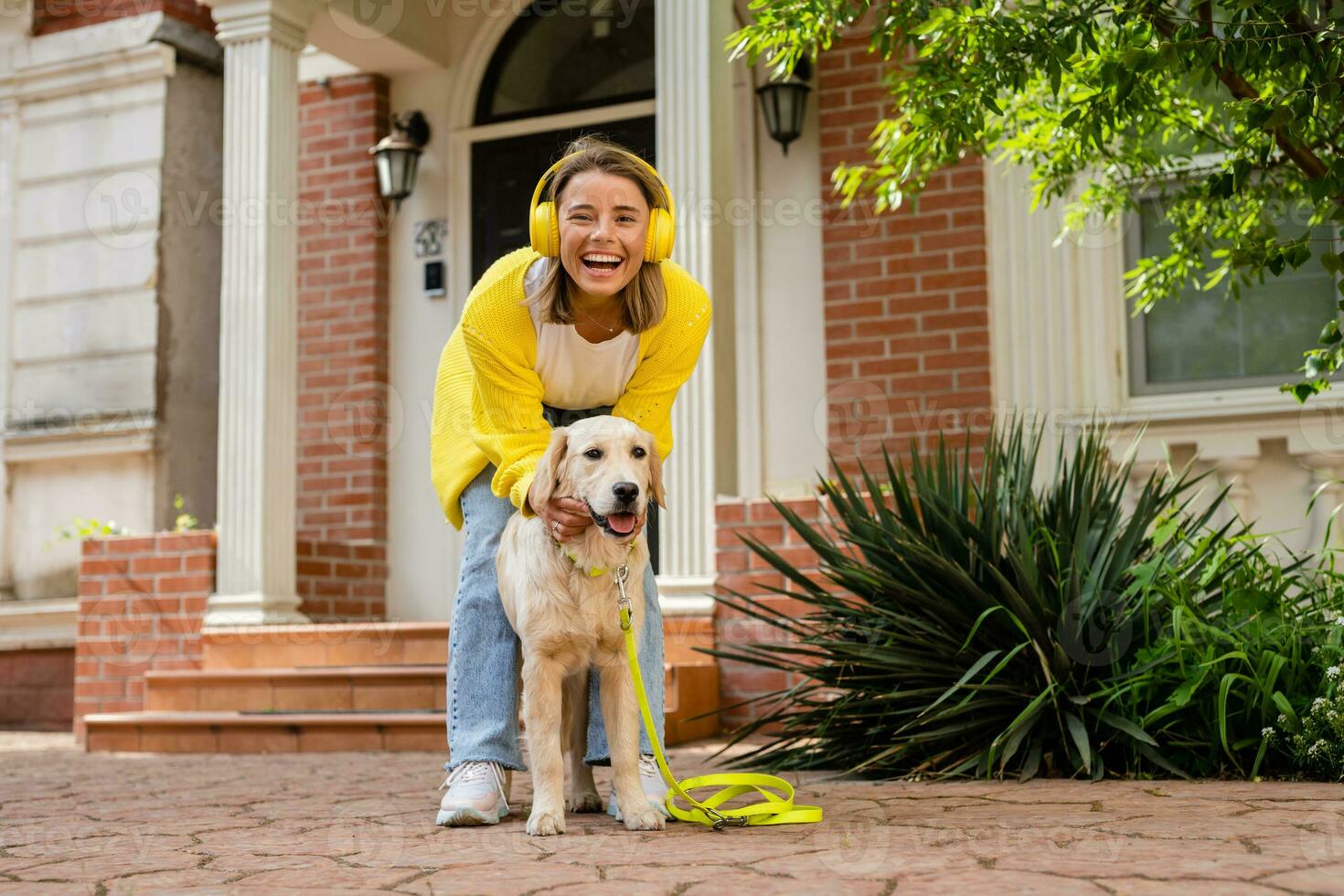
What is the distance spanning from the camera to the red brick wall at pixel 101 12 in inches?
333

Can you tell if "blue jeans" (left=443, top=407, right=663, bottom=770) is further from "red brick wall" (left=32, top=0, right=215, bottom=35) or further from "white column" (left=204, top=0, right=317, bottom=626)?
"red brick wall" (left=32, top=0, right=215, bottom=35)

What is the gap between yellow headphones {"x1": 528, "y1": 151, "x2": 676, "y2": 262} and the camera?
3.06m

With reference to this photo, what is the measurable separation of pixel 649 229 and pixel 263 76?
13.7 ft

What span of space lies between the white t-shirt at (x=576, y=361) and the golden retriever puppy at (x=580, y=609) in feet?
1.10

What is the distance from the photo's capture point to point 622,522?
2758mm

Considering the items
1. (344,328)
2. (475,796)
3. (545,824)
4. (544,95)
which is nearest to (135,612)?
(344,328)

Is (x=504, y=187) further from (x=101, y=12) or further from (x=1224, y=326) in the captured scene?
(x=1224, y=326)

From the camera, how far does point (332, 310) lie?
8.02m

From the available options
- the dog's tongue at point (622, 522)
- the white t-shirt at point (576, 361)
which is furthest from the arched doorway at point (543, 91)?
the dog's tongue at point (622, 522)

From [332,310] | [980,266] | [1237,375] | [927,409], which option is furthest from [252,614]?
[1237,375]

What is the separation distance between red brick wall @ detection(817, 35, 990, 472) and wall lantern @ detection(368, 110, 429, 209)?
2.32m

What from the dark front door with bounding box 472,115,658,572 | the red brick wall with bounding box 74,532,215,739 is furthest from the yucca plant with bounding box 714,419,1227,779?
the dark front door with bounding box 472,115,658,572

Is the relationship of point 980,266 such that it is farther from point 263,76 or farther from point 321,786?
point 321,786

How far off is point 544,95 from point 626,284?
199 inches
